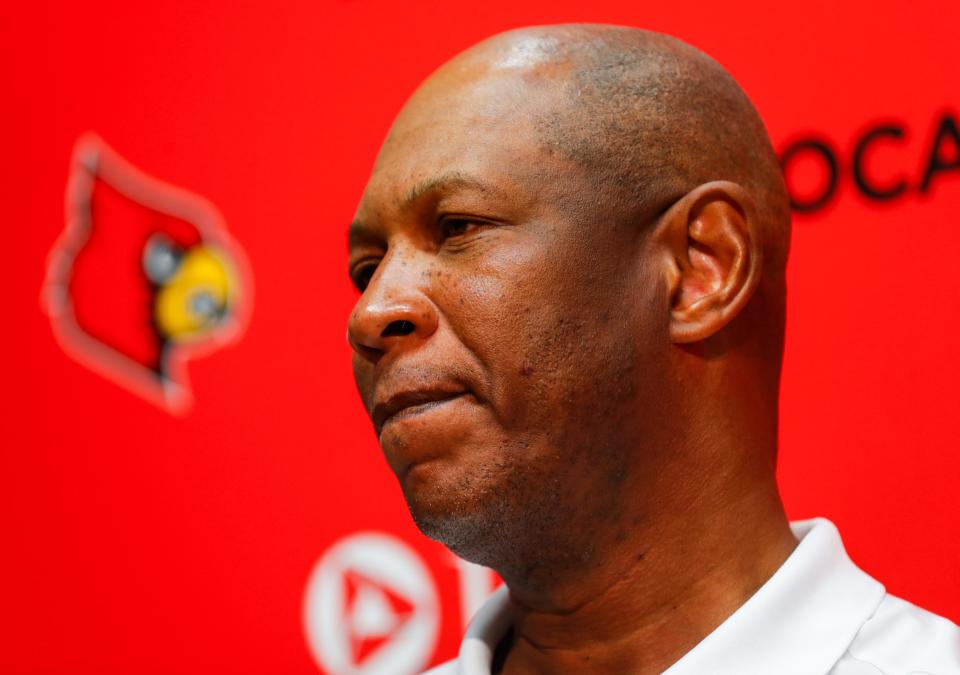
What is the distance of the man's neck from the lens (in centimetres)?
130

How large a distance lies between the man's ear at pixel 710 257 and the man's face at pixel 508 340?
0.03 meters

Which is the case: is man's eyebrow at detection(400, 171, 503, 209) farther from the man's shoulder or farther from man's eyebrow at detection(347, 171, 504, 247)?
the man's shoulder

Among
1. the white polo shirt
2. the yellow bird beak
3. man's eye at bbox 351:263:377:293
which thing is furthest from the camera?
the yellow bird beak

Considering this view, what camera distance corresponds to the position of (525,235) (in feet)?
4.15

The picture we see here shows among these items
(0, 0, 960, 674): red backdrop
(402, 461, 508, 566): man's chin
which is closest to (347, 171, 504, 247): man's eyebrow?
(402, 461, 508, 566): man's chin

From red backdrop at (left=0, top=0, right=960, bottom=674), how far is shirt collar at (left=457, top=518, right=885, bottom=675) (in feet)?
1.50

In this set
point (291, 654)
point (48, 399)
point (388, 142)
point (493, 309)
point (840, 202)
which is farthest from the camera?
point (48, 399)

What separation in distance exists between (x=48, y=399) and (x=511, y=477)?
4.35ft

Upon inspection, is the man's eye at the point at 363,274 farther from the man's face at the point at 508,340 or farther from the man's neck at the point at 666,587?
the man's neck at the point at 666,587

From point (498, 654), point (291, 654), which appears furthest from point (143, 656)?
point (498, 654)

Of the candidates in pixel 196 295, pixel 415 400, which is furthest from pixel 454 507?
pixel 196 295

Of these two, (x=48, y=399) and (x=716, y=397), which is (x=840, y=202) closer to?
(x=716, y=397)

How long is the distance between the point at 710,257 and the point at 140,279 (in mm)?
1268

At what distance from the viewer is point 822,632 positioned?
125cm
